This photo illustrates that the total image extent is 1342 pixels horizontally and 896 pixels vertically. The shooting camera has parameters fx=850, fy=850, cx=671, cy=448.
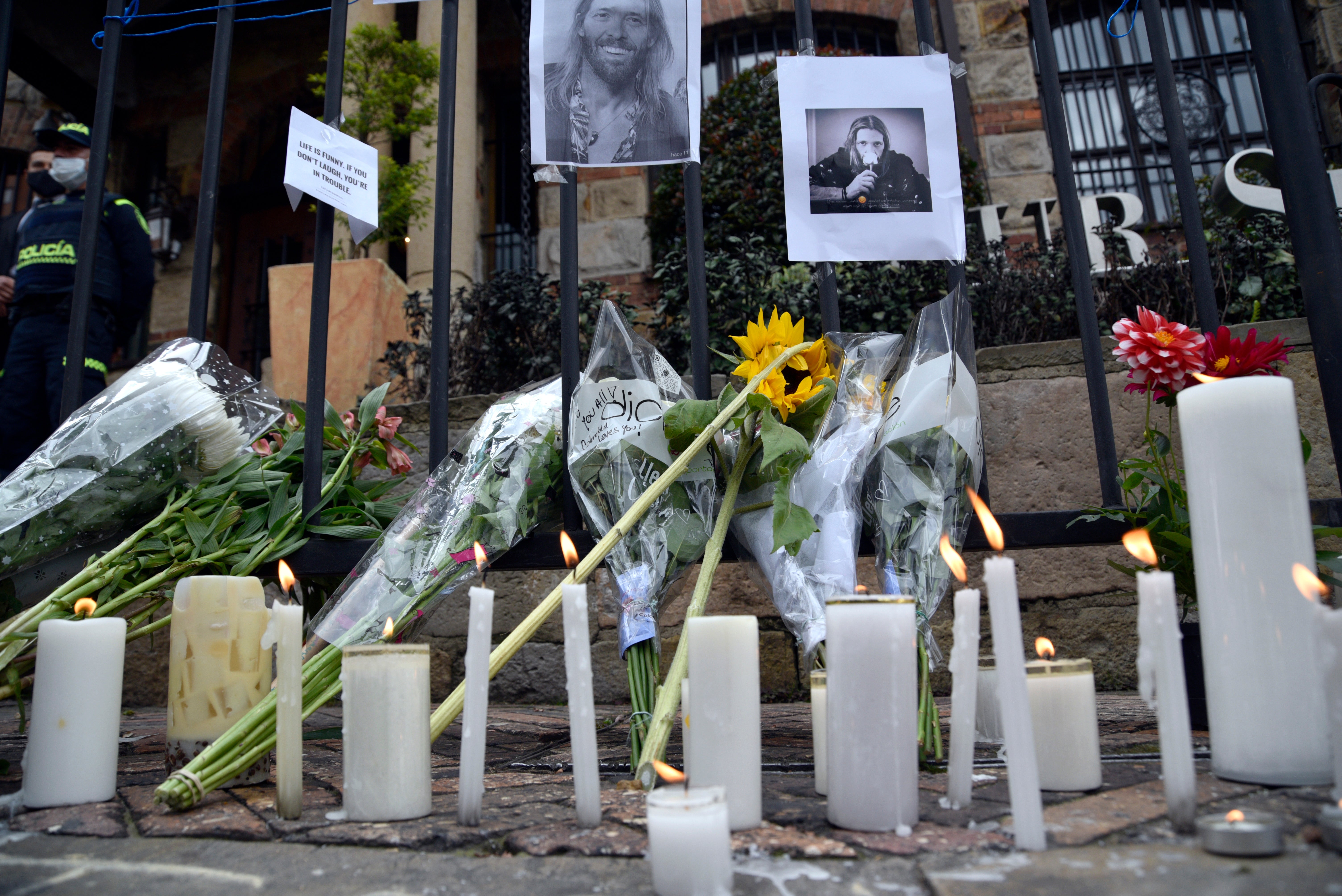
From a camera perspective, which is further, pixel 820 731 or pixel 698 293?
pixel 698 293

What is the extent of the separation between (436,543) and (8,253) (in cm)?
452

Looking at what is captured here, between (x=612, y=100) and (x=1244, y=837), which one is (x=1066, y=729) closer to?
(x=1244, y=837)

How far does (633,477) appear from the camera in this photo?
1318 mm

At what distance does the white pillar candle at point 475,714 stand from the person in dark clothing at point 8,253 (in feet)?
14.1

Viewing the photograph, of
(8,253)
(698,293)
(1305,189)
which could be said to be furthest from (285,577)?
(8,253)

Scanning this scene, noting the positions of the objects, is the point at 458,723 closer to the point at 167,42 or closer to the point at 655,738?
the point at 655,738

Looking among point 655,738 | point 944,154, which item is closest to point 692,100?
point 944,154

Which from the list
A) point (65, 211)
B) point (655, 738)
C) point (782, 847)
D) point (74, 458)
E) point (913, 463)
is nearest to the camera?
point (782, 847)

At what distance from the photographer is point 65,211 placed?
3.74 meters

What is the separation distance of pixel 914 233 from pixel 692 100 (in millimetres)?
486

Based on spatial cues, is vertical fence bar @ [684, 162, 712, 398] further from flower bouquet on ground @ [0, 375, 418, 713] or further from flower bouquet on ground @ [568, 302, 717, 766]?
flower bouquet on ground @ [0, 375, 418, 713]

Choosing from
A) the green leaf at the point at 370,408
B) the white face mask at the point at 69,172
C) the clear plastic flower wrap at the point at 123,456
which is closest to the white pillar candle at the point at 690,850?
the clear plastic flower wrap at the point at 123,456

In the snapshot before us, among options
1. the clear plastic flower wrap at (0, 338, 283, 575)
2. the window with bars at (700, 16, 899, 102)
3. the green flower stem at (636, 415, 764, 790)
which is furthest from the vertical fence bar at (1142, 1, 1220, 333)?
the window with bars at (700, 16, 899, 102)

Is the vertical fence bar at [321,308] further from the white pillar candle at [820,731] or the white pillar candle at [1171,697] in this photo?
the white pillar candle at [1171,697]
